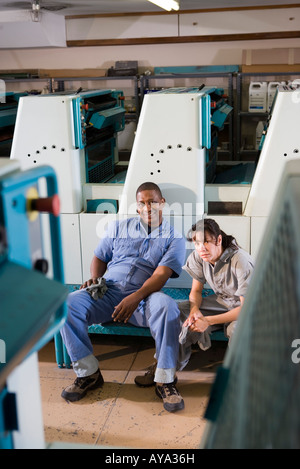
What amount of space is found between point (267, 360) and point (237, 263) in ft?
8.20

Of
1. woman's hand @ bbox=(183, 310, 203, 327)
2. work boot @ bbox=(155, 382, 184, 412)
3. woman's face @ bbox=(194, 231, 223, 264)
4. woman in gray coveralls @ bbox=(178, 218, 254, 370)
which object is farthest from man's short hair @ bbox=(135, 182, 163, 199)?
work boot @ bbox=(155, 382, 184, 412)

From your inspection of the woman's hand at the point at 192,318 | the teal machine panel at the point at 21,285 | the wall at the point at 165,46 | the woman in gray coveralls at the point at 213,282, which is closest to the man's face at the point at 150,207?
the woman in gray coveralls at the point at 213,282

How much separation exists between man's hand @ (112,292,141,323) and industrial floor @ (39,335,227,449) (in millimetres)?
447

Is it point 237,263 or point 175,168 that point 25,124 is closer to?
point 175,168

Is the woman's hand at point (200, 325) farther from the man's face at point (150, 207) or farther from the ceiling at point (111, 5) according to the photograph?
the ceiling at point (111, 5)

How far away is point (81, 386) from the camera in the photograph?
3.29 meters

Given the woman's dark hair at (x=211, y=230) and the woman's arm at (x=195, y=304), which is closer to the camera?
the woman's dark hair at (x=211, y=230)

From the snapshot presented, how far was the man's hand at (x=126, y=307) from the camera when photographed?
132 inches

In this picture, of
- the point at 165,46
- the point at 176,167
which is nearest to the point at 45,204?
the point at 176,167

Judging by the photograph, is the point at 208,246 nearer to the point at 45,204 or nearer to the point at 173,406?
the point at 173,406

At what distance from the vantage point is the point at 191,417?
3.04 m

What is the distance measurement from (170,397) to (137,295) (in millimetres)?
651

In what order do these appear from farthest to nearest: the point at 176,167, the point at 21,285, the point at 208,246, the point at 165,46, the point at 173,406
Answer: the point at 165,46 → the point at 176,167 → the point at 208,246 → the point at 173,406 → the point at 21,285
